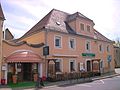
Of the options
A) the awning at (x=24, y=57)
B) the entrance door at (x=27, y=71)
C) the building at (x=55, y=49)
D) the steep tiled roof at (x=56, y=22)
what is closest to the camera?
the awning at (x=24, y=57)

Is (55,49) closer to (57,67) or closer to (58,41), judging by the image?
(58,41)

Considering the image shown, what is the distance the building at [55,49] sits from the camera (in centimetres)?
2221

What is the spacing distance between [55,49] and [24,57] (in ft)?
18.4

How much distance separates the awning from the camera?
69.3 feet

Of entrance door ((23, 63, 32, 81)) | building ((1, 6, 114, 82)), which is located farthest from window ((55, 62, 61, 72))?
entrance door ((23, 63, 32, 81))

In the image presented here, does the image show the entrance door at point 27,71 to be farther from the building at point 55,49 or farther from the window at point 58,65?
the window at point 58,65

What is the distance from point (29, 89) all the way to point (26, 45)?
20.5 feet

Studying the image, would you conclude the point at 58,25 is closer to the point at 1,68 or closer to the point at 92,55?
the point at 92,55

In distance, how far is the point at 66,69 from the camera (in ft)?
91.5

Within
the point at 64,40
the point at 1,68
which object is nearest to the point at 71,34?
the point at 64,40

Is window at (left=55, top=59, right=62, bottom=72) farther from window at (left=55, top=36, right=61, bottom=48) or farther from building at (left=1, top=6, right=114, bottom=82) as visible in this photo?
window at (left=55, top=36, right=61, bottom=48)

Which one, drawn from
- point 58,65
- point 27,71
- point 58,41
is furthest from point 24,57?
point 58,41

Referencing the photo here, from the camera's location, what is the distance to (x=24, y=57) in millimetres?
21953

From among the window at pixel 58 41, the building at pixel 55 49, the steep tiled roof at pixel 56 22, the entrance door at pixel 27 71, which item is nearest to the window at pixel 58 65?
the building at pixel 55 49
